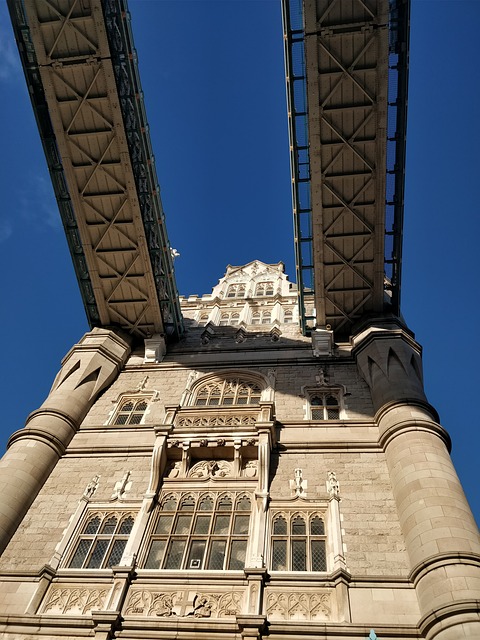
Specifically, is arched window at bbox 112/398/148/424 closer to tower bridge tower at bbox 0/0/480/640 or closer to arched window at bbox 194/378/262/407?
tower bridge tower at bbox 0/0/480/640

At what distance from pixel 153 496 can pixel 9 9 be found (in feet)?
60.8

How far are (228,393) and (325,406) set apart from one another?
406 cm

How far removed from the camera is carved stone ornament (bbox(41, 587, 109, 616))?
554 inches

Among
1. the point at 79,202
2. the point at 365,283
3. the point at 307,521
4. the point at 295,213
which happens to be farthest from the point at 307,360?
the point at 79,202

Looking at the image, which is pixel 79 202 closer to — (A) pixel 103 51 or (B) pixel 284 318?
(A) pixel 103 51

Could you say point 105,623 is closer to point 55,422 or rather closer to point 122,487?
point 122,487

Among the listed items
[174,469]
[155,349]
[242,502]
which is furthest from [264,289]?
[242,502]

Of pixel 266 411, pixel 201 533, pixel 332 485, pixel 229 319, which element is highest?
pixel 229 319

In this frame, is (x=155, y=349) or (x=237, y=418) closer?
(x=237, y=418)

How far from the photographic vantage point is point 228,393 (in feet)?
74.6

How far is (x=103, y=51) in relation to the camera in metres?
21.2

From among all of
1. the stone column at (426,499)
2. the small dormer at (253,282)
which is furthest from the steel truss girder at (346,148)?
the small dormer at (253,282)

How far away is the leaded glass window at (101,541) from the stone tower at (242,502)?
0.19ft

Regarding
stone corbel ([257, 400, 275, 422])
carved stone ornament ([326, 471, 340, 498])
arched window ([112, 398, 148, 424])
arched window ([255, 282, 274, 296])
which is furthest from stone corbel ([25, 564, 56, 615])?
arched window ([255, 282, 274, 296])
